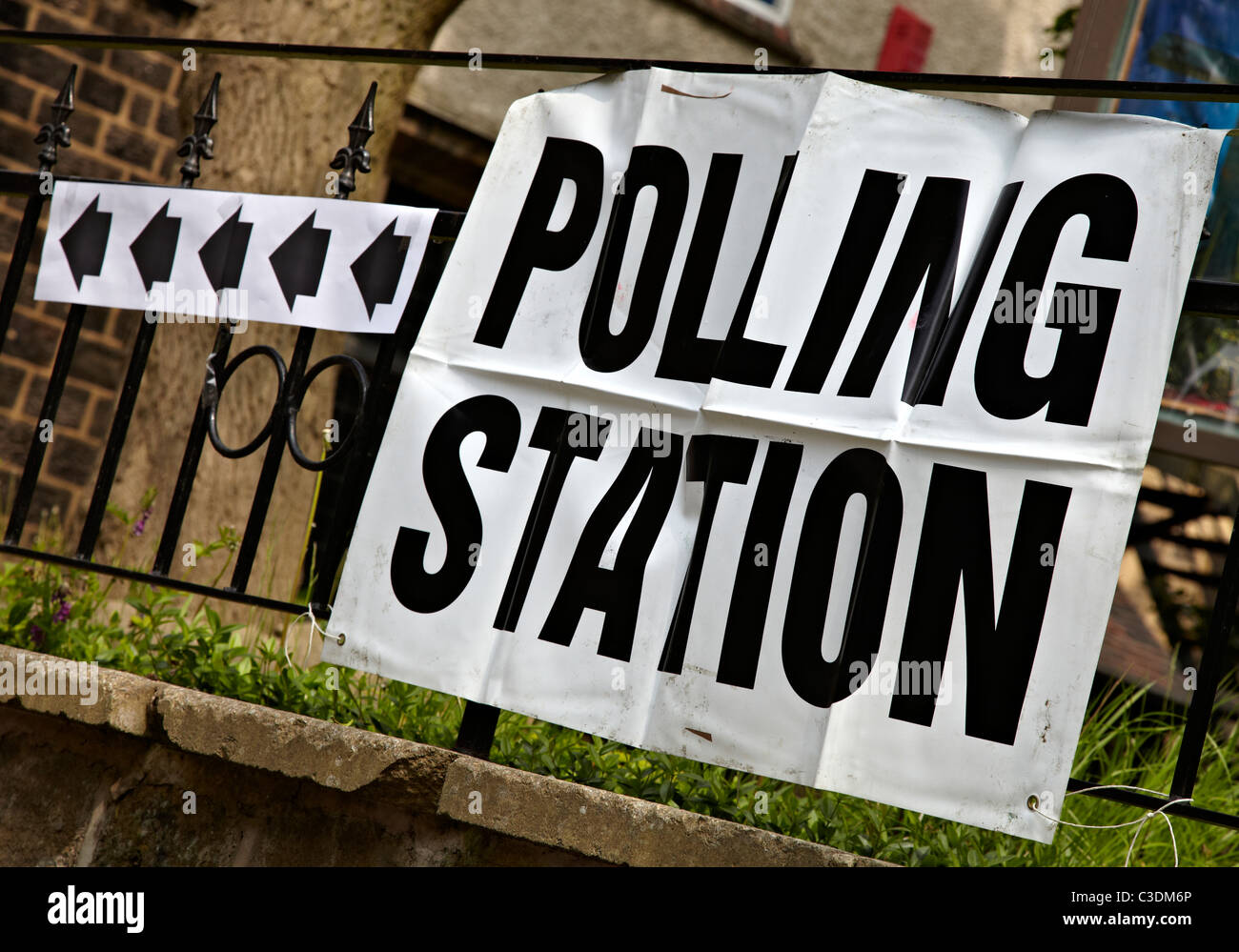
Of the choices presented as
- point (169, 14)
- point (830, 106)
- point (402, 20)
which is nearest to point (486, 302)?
point (830, 106)

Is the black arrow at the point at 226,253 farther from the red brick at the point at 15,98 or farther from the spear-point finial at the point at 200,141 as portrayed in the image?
the red brick at the point at 15,98

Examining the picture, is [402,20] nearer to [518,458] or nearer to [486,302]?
[486,302]

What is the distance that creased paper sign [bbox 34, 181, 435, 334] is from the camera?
2.84 metres

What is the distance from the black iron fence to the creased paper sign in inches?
2.0

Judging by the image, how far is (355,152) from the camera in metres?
2.87

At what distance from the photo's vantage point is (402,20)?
4.66 m

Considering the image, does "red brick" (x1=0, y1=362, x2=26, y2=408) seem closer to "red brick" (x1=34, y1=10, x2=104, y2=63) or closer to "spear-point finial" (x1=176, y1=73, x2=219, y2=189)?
"red brick" (x1=34, y1=10, x2=104, y2=63)
